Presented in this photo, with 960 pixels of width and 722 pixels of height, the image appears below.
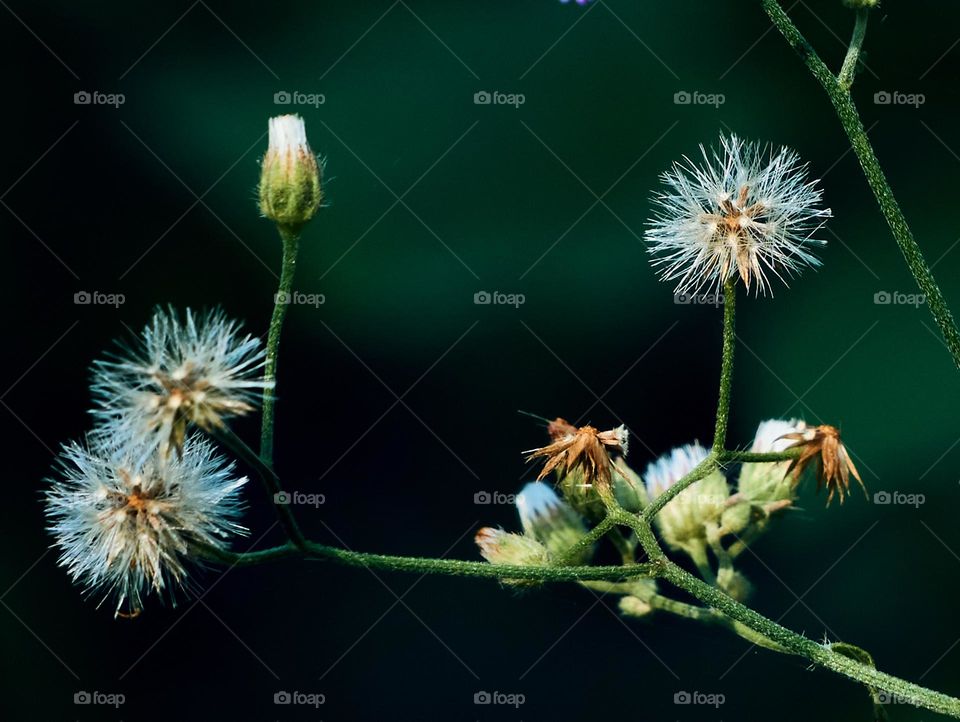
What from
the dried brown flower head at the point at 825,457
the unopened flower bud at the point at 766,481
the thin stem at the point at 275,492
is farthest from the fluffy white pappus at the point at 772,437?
the thin stem at the point at 275,492

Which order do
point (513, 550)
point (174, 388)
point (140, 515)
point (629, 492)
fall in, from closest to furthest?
1. point (174, 388)
2. point (140, 515)
3. point (629, 492)
4. point (513, 550)

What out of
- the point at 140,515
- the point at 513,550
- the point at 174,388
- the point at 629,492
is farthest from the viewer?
the point at 513,550

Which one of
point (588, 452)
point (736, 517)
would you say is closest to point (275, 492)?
point (588, 452)

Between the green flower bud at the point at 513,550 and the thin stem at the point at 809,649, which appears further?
the green flower bud at the point at 513,550

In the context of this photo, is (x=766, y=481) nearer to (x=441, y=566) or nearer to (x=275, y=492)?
(x=441, y=566)

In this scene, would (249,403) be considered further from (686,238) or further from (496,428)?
(496,428)

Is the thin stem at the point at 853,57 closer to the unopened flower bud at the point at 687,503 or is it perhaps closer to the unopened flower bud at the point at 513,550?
the unopened flower bud at the point at 687,503
